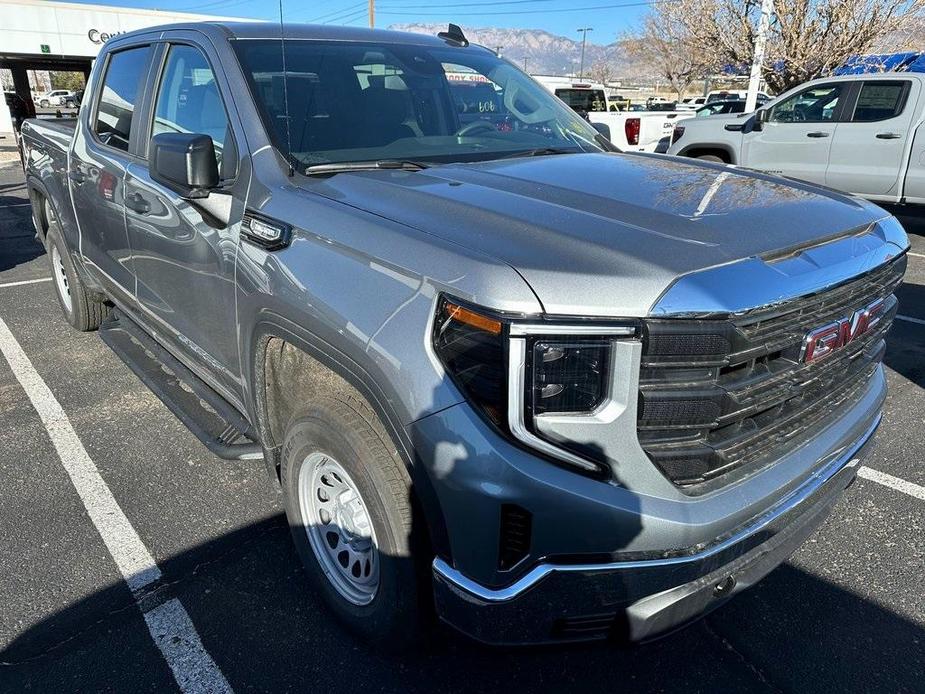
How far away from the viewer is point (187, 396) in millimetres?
3486

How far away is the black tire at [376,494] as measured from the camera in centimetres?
193

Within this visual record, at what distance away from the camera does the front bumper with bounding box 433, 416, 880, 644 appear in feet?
5.60

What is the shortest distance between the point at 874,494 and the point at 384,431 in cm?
264

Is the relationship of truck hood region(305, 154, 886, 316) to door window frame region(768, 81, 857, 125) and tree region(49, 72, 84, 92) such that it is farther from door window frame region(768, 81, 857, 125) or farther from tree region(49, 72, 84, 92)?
tree region(49, 72, 84, 92)

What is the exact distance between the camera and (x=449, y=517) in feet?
5.80

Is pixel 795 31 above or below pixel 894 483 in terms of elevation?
above

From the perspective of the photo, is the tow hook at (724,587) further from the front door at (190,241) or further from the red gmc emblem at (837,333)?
the front door at (190,241)

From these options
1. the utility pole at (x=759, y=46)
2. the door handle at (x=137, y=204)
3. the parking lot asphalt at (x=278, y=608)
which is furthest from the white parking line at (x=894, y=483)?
the utility pole at (x=759, y=46)

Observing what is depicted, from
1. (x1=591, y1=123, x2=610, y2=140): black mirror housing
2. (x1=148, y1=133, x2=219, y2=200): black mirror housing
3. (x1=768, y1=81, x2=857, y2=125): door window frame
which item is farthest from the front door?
(x1=768, y1=81, x2=857, y2=125): door window frame

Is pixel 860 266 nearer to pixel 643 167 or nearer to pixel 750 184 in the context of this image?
pixel 750 184

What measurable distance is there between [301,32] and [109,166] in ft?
4.47

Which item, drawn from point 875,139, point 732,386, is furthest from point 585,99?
point 732,386

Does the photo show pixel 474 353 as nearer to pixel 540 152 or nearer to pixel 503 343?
pixel 503 343

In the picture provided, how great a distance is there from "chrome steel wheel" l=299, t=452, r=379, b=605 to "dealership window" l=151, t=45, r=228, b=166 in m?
1.30
